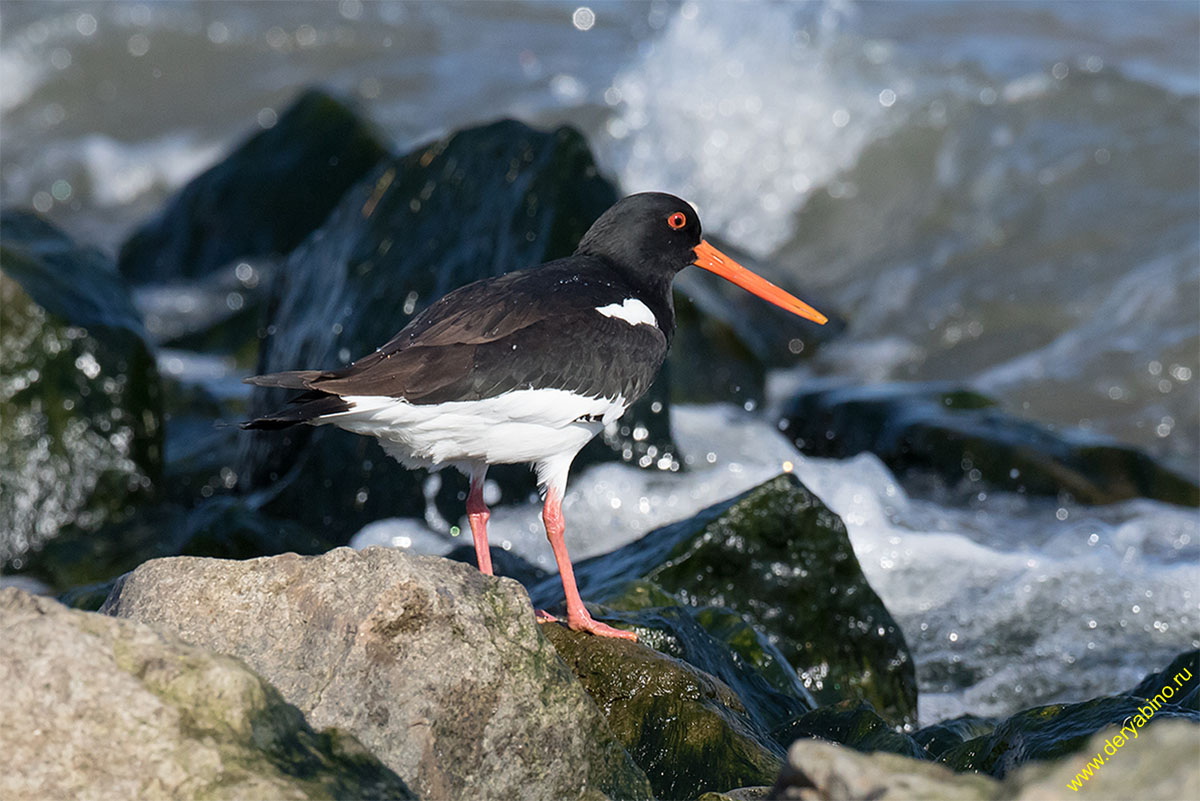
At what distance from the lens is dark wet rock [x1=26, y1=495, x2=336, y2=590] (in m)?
5.55

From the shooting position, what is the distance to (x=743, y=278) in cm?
537

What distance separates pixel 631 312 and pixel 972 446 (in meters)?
3.40

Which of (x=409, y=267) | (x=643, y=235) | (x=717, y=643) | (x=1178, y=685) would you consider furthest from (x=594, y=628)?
(x=409, y=267)

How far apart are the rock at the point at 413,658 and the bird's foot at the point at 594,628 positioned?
2.55 feet

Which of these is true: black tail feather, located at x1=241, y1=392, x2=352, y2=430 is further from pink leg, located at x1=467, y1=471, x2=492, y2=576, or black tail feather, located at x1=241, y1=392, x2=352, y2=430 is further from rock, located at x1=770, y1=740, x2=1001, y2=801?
rock, located at x1=770, y1=740, x2=1001, y2=801

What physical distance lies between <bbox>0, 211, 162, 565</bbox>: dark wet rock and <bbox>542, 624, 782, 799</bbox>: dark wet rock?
3.71m

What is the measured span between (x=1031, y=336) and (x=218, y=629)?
27.7 feet

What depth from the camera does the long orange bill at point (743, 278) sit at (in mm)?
5184

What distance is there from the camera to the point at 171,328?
988 centimetres

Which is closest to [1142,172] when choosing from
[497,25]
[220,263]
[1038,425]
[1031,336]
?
[1031,336]

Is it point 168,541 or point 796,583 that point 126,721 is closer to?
point 796,583

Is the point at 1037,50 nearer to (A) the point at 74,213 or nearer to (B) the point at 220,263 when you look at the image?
(B) the point at 220,263

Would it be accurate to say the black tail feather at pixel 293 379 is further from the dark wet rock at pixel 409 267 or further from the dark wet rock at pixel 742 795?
→ the dark wet rock at pixel 409 267

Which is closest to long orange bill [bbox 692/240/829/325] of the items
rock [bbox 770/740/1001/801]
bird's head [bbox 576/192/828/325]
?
bird's head [bbox 576/192/828/325]
